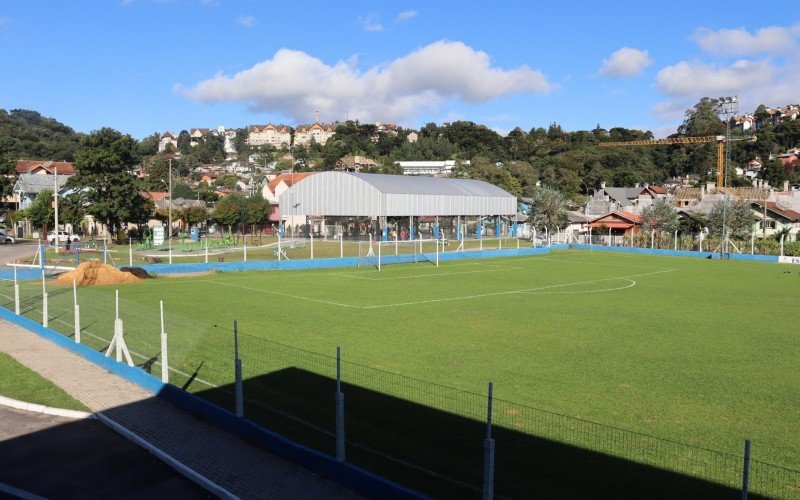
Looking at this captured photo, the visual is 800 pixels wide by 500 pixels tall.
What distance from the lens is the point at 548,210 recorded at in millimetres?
Result: 68000

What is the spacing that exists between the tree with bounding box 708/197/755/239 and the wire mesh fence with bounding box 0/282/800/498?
54.5m

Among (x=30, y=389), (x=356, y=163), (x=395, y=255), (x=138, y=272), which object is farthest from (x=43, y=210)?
(x=356, y=163)

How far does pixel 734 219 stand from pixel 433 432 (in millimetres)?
58017

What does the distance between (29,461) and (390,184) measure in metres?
54.0

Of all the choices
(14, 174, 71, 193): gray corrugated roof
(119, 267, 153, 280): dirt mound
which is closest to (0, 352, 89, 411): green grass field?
(119, 267, 153, 280): dirt mound

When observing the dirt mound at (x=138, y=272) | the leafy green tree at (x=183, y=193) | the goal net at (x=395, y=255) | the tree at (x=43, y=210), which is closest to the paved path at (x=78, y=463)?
the dirt mound at (x=138, y=272)

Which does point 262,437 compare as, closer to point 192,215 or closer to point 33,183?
point 192,215

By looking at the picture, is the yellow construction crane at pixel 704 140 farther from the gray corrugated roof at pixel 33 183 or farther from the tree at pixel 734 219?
the gray corrugated roof at pixel 33 183

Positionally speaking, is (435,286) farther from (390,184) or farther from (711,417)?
(390,184)

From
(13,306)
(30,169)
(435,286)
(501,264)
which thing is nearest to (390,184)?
(501,264)

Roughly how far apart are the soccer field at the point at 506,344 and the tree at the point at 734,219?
25529 millimetres

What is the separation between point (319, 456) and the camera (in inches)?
383

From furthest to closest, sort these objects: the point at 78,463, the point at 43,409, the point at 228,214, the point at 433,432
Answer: the point at 228,214 → the point at 43,409 → the point at 433,432 → the point at 78,463

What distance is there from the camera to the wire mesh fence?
9062 mm
